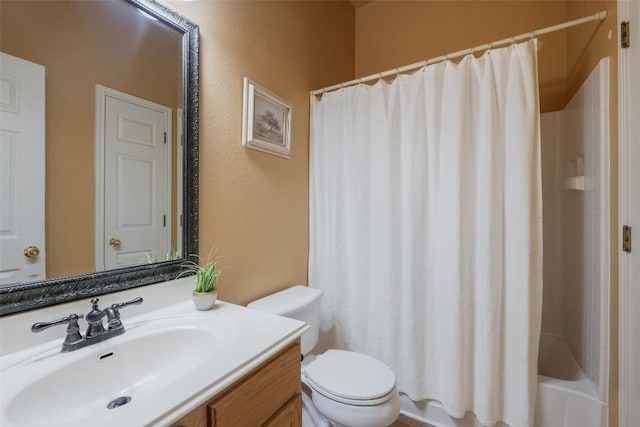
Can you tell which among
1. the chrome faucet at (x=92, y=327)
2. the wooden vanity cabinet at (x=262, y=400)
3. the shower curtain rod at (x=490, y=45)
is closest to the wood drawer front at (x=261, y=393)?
the wooden vanity cabinet at (x=262, y=400)

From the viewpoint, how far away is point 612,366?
3.90 feet

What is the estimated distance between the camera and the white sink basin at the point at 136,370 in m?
0.55

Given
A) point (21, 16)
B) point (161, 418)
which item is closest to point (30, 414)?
point (161, 418)

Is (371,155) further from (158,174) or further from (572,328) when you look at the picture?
(572,328)

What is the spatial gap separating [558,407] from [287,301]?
53.7 inches

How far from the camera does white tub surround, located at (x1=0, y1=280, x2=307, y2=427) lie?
55cm

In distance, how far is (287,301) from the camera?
1430 millimetres

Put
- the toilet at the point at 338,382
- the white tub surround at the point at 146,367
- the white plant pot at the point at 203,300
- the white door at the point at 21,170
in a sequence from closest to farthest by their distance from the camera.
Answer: the white tub surround at the point at 146,367, the white door at the point at 21,170, the white plant pot at the point at 203,300, the toilet at the point at 338,382

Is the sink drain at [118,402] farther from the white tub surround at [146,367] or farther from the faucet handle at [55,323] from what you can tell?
the faucet handle at [55,323]

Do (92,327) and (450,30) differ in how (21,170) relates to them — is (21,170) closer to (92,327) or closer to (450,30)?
(92,327)

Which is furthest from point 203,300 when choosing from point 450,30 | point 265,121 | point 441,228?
point 450,30

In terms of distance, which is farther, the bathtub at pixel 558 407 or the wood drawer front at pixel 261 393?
the bathtub at pixel 558 407

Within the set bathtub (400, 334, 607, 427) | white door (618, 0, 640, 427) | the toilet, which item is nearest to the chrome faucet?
the toilet

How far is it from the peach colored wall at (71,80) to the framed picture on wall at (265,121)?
48 cm
